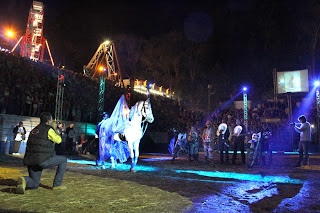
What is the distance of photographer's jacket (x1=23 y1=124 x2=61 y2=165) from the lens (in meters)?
4.47

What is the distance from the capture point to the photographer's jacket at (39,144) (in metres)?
4.47

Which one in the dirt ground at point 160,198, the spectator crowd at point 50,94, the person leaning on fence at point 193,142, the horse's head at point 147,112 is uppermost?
the spectator crowd at point 50,94

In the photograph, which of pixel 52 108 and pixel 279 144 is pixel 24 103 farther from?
pixel 279 144

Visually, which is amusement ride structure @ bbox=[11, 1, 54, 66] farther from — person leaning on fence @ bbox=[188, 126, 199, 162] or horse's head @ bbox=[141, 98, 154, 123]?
horse's head @ bbox=[141, 98, 154, 123]

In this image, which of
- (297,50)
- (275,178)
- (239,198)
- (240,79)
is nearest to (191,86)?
(240,79)

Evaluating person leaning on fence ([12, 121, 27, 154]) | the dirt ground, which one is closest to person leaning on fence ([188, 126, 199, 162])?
the dirt ground

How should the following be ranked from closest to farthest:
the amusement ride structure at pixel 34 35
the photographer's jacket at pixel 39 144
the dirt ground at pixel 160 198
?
the dirt ground at pixel 160 198 < the photographer's jacket at pixel 39 144 < the amusement ride structure at pixel 34 35

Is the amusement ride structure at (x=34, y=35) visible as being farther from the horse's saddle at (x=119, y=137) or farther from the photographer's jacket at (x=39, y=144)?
the photographer's jacket at (x=39, y=144)

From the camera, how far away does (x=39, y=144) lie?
4477 mm

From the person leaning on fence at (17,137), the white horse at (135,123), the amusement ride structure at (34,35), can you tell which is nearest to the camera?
the white horse at (135,123)

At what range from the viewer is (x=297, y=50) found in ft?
115

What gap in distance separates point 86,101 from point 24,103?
5030mm

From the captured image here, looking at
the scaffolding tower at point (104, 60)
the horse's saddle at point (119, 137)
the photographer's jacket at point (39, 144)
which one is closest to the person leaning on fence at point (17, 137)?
the horse's saddle at point (119, 137)

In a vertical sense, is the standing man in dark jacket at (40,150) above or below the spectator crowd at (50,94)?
below
